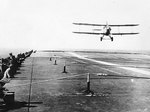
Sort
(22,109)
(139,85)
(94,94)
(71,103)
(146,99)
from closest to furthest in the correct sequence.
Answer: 1. (22,109)
2. (71,103)
3. (146,99)
4. (94,94)
5. (139,85)

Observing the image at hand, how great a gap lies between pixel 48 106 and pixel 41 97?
93.5 inches

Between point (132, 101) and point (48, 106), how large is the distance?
15.4 feet

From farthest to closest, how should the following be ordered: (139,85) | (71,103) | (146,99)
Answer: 1. (139,85)
2. (146,99)
3. (71,103)

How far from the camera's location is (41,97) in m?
14.5

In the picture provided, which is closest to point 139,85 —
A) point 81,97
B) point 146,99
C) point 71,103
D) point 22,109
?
point 146,99

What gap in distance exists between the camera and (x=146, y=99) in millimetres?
14117

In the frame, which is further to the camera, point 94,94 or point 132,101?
point 94,94

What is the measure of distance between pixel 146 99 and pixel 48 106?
18.9 feet

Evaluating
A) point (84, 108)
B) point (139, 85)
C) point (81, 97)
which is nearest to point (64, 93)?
point (81, 97)

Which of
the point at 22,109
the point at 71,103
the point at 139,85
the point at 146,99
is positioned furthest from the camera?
the point at 139,85

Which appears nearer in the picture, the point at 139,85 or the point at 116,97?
the point at 116,97

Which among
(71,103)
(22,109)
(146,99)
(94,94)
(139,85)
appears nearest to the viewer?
(22,109)

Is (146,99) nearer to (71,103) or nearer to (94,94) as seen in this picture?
(94,94)

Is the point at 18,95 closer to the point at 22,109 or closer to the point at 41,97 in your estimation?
the point at 41,97
